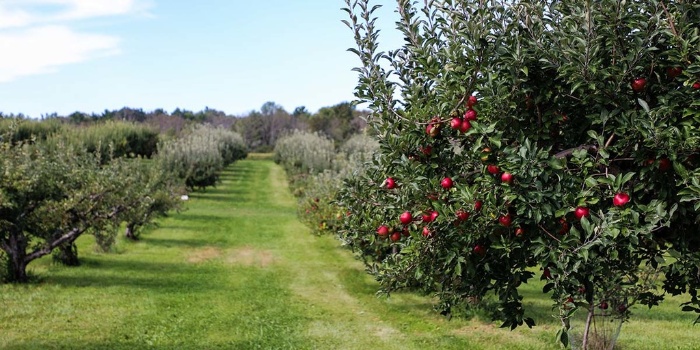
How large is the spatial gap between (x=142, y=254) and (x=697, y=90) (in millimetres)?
19656

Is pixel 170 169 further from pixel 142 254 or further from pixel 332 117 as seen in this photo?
pixel 332 117

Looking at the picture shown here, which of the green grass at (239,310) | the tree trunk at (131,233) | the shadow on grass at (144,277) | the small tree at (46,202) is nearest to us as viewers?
the green grass at (239,310)

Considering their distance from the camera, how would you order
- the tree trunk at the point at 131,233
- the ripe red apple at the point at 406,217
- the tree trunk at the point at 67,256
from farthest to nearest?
1. the tree trunk at the point at 131,233
2. the tree trunk at the point at 67,256
3. the ripe red apple at the point at 406,217

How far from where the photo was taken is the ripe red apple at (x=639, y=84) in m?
4.97

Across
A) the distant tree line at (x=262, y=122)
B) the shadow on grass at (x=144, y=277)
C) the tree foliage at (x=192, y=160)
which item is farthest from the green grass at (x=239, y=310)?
the distant tree line at (x=262, y=122)

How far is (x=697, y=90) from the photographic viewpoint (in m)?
4.76

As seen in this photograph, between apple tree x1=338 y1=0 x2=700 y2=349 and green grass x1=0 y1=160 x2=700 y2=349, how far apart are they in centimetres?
682

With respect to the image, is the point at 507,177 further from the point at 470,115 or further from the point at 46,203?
the point at 46,203

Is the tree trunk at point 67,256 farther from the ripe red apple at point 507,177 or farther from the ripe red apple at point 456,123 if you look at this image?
the ripe red apple at point 507,177

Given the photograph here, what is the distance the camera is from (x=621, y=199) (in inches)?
181

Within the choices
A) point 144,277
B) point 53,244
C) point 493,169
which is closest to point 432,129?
point 493,169

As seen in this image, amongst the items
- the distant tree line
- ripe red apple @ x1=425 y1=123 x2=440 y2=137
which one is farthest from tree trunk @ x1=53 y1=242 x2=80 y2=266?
the distant tree line

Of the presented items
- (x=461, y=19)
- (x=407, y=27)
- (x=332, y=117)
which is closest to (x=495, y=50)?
(x=461, y=19)

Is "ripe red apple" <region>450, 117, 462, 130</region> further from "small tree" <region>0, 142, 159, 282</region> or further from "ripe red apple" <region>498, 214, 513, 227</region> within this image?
"small tree" <region>0, 142, 159, 282</region>
